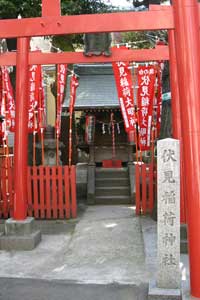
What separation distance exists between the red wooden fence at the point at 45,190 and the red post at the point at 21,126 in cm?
250

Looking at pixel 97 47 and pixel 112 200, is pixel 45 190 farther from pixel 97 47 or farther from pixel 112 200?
pixel 97 47

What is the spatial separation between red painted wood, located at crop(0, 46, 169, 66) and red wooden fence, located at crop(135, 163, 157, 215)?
2747mm

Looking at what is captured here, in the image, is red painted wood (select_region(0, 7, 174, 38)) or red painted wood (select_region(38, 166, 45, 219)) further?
red painted wood (select_region(38, 166, 45, 219))

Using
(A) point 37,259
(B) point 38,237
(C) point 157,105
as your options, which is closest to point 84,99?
(C) point 157,105

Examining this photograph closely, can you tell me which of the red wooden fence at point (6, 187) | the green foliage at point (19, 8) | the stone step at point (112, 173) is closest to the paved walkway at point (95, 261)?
the red wooden fence at point (6, 187)

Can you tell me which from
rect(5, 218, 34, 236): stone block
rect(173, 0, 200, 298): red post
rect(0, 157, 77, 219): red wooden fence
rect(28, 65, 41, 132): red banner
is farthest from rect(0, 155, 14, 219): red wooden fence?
rect(173, 0, 200, 298): red post

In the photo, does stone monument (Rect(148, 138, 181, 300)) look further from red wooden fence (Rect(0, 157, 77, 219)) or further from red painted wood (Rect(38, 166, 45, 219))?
red painted wood (Rect(38, 166, 45, 219))

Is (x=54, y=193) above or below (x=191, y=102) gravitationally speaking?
below

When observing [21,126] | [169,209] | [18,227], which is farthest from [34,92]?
[169,209]

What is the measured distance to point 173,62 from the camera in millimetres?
6852

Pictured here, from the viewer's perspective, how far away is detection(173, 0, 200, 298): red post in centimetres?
450

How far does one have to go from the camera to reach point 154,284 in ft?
15.6

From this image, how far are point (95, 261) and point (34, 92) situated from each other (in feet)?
17.2

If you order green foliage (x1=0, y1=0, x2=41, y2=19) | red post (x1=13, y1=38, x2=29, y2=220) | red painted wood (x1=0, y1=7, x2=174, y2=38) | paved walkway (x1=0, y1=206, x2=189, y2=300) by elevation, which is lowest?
paved walkway (x1=0, y1=206, x2=189, y2=300)
